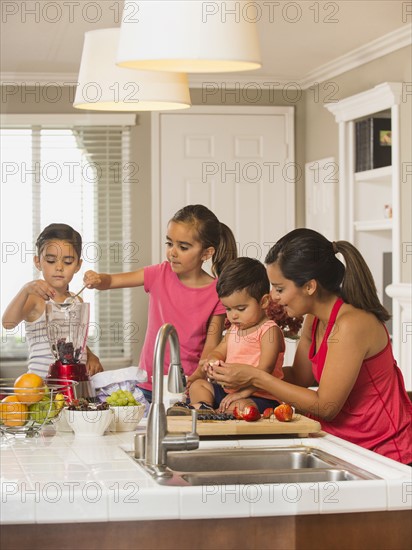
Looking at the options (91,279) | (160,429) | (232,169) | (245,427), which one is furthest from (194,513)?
(232,169)

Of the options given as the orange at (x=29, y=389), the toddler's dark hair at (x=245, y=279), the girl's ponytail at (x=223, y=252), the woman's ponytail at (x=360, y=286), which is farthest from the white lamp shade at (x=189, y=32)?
the girl's ponytail at (x=223, y=252)

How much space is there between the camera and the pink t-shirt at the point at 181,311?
306 cm

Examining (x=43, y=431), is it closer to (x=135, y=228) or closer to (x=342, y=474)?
(x=342, y=474)

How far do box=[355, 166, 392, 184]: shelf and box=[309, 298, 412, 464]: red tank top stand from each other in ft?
9.37

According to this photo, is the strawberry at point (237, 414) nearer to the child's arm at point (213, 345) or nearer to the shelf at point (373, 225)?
the child's arm at point (213, 345)

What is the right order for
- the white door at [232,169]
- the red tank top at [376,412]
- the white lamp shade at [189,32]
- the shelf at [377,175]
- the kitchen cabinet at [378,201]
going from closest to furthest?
the white lamp shade at [189,32]
the red tank top at [376,412]
the kitchen cabinet at [378,201]
the shelf at [377,175]
the white door at [232,169]

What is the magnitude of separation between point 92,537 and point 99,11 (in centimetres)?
337

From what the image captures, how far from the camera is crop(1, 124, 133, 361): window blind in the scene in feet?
20.0

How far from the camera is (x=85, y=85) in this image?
8.48ft

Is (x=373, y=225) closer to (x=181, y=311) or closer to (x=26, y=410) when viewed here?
(x=181, y=311)

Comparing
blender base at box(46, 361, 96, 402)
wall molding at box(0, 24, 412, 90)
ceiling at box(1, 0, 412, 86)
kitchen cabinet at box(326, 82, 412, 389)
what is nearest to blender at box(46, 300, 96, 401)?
blender base at box(46, 361, 96, 402)

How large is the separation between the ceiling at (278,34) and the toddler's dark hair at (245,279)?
1.95m

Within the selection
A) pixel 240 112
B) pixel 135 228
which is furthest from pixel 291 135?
pixel 135 228

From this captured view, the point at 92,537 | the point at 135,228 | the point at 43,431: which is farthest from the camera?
the point at 135,228
